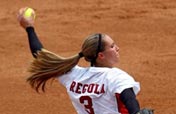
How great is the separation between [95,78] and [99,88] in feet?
0.35

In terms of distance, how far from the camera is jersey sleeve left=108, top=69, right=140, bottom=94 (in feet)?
11.6

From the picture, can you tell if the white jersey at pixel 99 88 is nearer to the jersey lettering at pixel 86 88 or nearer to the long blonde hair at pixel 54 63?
the jersey lettering at pixel 86 88

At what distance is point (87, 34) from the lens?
1120cm

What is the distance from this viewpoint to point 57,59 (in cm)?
399

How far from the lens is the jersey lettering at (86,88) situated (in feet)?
12.1

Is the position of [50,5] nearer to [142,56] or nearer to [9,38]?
[9,38]

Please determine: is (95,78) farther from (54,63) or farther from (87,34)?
(87,34)

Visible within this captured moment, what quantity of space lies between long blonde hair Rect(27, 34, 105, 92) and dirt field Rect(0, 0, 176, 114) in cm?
384

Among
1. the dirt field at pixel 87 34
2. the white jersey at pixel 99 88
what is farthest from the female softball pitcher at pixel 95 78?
the dirt field at pixel 87 34

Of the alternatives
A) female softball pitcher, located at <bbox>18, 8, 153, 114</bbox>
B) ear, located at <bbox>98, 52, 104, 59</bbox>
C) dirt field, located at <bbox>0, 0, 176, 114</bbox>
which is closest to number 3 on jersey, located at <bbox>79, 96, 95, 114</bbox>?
female softball pitcher, located at <bbox>18, 8, 153, 114</bbox>

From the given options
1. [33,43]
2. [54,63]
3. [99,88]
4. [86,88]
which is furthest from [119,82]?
[33,43]

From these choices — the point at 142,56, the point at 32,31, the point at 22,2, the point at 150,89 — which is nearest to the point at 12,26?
the point at 22,2

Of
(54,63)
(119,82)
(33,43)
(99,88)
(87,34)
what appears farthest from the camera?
(87,34)

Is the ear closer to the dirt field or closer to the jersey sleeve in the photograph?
the jersey sleeve
